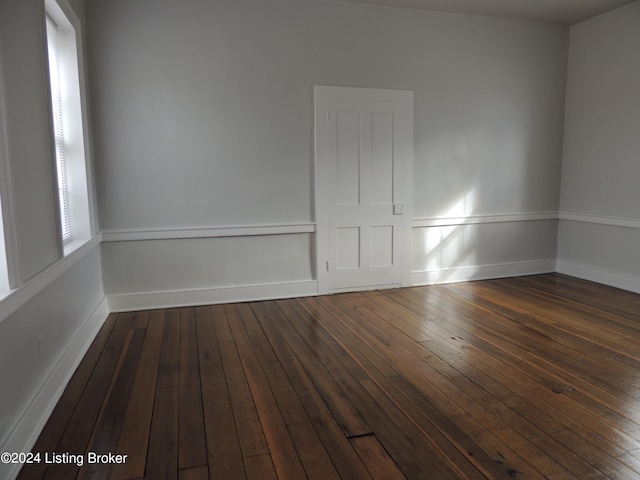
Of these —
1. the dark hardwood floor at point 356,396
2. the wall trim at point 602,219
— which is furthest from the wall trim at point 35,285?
the wall trim at point 602,219

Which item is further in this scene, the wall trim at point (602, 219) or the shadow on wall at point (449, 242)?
the shadow on wall at point (449, 242)

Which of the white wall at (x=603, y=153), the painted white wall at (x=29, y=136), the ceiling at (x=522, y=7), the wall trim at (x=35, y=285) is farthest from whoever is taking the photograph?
the white wall at (x=603, y=153)

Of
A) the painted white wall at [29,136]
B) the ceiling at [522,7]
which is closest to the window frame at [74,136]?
the painted white wall at [29,136]

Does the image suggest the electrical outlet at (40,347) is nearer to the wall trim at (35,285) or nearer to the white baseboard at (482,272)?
the wall trim at (35,285)

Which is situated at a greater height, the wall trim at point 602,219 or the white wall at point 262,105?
the white wall at point 262,105

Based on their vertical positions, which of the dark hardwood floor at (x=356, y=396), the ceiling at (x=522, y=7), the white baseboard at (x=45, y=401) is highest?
the ceiling at (x=522, y=7)

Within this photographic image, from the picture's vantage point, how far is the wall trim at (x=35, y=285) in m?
2.02

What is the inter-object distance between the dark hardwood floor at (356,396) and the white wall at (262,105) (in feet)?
3.02

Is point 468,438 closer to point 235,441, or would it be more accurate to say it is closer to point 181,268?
point 235,441

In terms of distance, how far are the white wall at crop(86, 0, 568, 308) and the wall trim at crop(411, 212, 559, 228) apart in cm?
5

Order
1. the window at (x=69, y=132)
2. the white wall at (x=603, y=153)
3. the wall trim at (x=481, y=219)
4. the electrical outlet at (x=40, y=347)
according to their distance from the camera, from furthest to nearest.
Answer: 1. the wall trim at (x=481, y=219)
2. the white wall at (x=603, y=153)
3. the window at (x=69, y=132)
4. the electrical outlet at (x=40, y=347)

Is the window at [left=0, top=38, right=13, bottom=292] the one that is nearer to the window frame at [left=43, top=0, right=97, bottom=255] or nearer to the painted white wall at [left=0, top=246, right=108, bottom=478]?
the painted white wall at [left=0, top=246, right=108, bottom=478]

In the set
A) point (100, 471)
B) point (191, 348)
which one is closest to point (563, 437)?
point (100, 471)

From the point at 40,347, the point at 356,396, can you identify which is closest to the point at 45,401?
the point at 40,347
